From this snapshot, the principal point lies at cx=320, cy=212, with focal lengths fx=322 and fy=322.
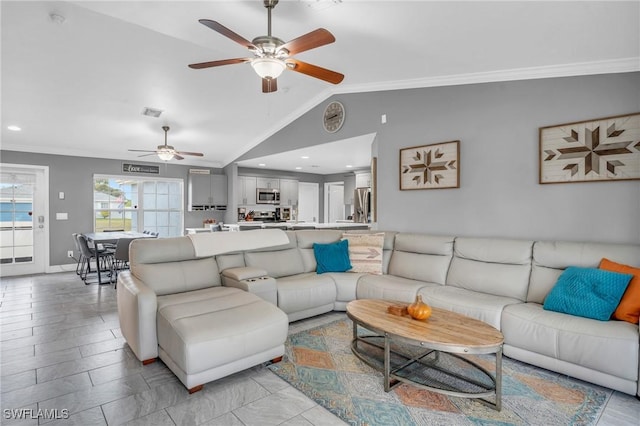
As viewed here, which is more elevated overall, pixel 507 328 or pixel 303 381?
pixel 507 328

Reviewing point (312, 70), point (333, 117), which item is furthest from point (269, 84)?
point (333, 117)

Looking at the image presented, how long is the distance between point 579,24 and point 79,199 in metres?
8.32

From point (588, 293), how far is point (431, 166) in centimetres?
216

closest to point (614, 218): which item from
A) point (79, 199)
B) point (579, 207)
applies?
point (579, 207)

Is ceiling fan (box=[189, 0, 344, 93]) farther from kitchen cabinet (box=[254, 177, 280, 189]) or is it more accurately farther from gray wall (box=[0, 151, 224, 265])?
kitchen cabinet (box=[254, 177, 280, 189])

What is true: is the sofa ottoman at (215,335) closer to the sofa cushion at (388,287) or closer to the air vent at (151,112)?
the sofa cushion at (388,287)

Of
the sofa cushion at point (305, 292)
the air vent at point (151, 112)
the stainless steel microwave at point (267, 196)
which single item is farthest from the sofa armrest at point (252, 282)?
the stainless steel microwave at point (267, 196)

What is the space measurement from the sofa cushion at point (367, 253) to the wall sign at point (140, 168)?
5.74 meters

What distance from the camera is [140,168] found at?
749 cm

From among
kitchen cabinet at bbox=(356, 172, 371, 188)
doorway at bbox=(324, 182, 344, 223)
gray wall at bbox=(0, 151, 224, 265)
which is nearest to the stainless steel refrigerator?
kitchen cabinet at bbox=(356, 172, 371, 188)

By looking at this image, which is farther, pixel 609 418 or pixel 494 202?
pixel 494 202

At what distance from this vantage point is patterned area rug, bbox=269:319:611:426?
1.95 m

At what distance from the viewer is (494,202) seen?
3.64 m

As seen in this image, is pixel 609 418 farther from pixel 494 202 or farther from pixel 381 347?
pixel 494 202
